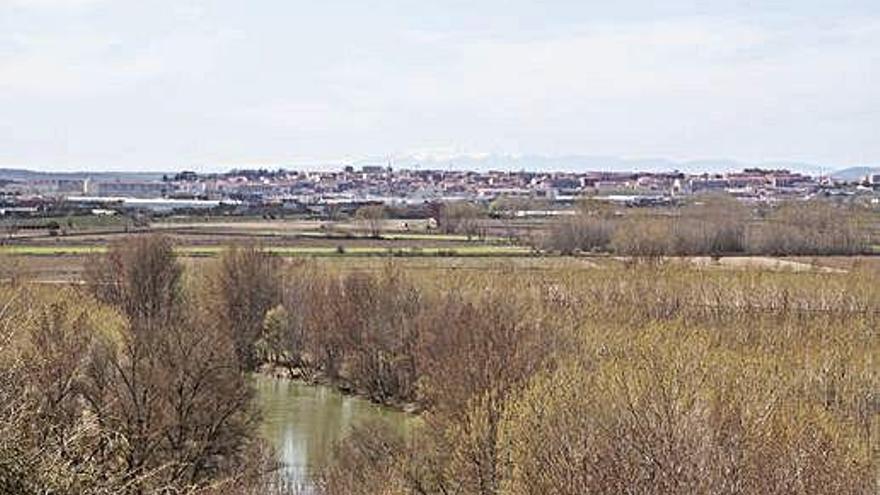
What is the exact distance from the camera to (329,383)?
132 ft

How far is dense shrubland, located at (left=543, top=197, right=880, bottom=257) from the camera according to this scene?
6700 centimetres

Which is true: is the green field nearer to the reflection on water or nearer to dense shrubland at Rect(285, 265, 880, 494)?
dense shrubland at Rect(285, 265, 880, 494)

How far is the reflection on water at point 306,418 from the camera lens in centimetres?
2880

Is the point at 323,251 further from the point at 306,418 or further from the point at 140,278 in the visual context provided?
the point at 306,418

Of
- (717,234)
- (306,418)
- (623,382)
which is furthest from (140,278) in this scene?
(717,234)

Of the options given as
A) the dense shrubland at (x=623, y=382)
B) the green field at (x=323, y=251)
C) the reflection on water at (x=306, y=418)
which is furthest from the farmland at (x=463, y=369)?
the green field at (x=323, y=251)

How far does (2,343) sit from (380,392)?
1143 inches

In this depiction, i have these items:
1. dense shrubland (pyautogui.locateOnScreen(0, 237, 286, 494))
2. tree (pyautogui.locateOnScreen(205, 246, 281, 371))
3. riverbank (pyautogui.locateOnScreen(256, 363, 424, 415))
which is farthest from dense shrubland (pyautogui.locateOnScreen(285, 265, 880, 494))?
dense shrubland (pyautogui.locateOnScreen(0, 237, 286, 494))

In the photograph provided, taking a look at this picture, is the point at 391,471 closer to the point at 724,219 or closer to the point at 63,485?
the point at 63,485

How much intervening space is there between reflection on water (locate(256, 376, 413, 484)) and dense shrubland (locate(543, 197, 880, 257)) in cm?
2765

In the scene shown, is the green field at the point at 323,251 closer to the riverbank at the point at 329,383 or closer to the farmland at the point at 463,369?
the farmland at the point at 463,369

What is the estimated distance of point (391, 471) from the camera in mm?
20531

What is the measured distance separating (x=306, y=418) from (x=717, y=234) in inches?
1567

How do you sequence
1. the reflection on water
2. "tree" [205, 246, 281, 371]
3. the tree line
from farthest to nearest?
"tree" [205, 246, 281, 371]
the reflection on water
the tree line
